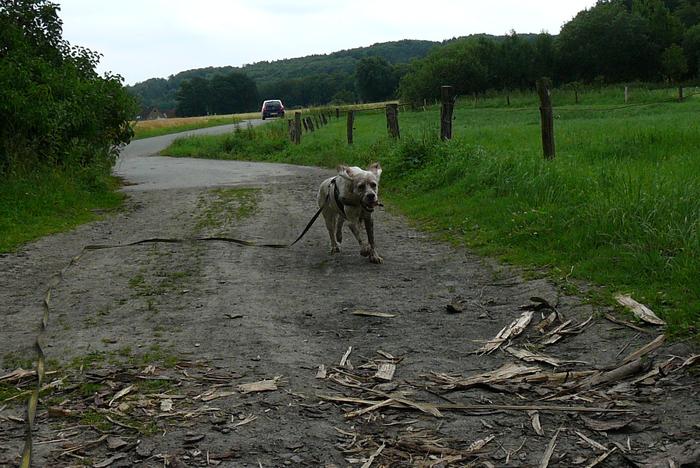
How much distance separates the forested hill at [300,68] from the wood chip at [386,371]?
153 m

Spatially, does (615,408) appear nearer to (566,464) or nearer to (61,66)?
(566,464)

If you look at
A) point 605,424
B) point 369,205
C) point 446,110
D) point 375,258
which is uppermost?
point 446,110

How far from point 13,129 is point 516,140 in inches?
514

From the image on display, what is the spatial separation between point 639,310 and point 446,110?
12.8 metres

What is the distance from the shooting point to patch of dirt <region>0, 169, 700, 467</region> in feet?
14.9

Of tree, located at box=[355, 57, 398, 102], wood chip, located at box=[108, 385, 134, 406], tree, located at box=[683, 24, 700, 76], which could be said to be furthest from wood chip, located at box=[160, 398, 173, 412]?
tree, located at box=[355, 57, 398, 102]

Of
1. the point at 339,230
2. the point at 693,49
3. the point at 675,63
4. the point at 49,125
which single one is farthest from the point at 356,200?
the point at 693,49

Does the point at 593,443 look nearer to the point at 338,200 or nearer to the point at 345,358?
the point at 345,358

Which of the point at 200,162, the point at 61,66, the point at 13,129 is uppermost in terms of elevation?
the point at 61,66

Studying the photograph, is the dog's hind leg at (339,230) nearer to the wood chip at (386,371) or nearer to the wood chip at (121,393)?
the wood chip at (386,371)

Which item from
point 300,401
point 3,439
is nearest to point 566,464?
point 300,401

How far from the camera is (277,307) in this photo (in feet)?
25.9

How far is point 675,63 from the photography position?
72062 millimetres

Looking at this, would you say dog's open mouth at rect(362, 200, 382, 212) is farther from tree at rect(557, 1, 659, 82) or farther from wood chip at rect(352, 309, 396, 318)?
tree at rect(557, 1, 659, 82)
